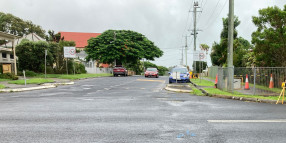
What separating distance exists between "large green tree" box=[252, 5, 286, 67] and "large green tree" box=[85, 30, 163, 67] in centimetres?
3226

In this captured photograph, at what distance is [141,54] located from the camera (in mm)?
50344

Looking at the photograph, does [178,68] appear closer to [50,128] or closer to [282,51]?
[282,51]

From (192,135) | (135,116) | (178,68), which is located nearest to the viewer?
(192,135)

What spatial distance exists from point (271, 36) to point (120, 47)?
34006 millimetres

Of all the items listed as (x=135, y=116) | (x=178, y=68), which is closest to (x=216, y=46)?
(x=178, y=68)

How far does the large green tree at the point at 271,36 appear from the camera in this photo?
16163mm

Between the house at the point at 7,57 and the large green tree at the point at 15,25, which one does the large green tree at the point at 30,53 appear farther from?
the large green tree at the point at 15,25

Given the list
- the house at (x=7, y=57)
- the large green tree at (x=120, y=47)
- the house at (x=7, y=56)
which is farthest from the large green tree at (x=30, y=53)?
the large green tree at (x=120, y=47)

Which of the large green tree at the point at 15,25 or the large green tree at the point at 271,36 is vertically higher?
the large green tree at the point at 15,25

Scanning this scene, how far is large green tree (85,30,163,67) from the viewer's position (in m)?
47.9

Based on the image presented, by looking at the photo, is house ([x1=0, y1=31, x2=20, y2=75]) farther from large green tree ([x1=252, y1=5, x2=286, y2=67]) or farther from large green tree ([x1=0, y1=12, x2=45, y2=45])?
large green tree ([x1=0, y1=12, x2=45, y2=45])

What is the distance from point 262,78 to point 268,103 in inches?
119

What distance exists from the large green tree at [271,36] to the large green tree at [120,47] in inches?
1270

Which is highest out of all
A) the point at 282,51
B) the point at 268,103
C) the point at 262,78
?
the point at 282,51
